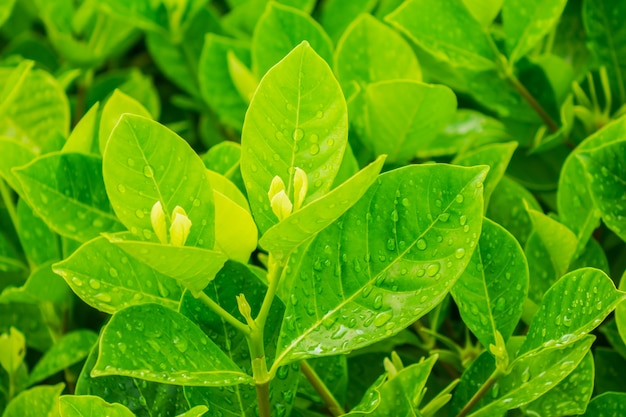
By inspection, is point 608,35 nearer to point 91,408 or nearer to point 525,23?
point 525,23

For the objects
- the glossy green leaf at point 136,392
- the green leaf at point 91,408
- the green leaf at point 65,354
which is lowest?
the green leaf at point 65,354

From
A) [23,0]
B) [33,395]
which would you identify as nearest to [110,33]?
[23,0]

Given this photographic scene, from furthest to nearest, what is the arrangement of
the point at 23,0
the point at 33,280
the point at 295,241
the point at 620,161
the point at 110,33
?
the point at 23,0 → the point at 110,33 → the point at 33,280 → the point at 620,161 → the point at 295,241

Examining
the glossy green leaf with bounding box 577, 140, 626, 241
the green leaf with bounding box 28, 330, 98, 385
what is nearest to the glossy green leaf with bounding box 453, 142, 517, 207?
the glossy green leaf with bounding box 577, 140, 626, 241

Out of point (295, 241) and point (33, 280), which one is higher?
point (295, 241)

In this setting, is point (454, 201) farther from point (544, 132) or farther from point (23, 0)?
point (23, 0)

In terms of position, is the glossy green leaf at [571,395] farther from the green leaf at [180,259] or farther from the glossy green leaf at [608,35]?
the glossy green leaf at [608,35]

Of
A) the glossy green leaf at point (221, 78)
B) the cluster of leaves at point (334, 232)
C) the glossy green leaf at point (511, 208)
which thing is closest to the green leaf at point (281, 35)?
the cluster of leaves at point (334, 232)
